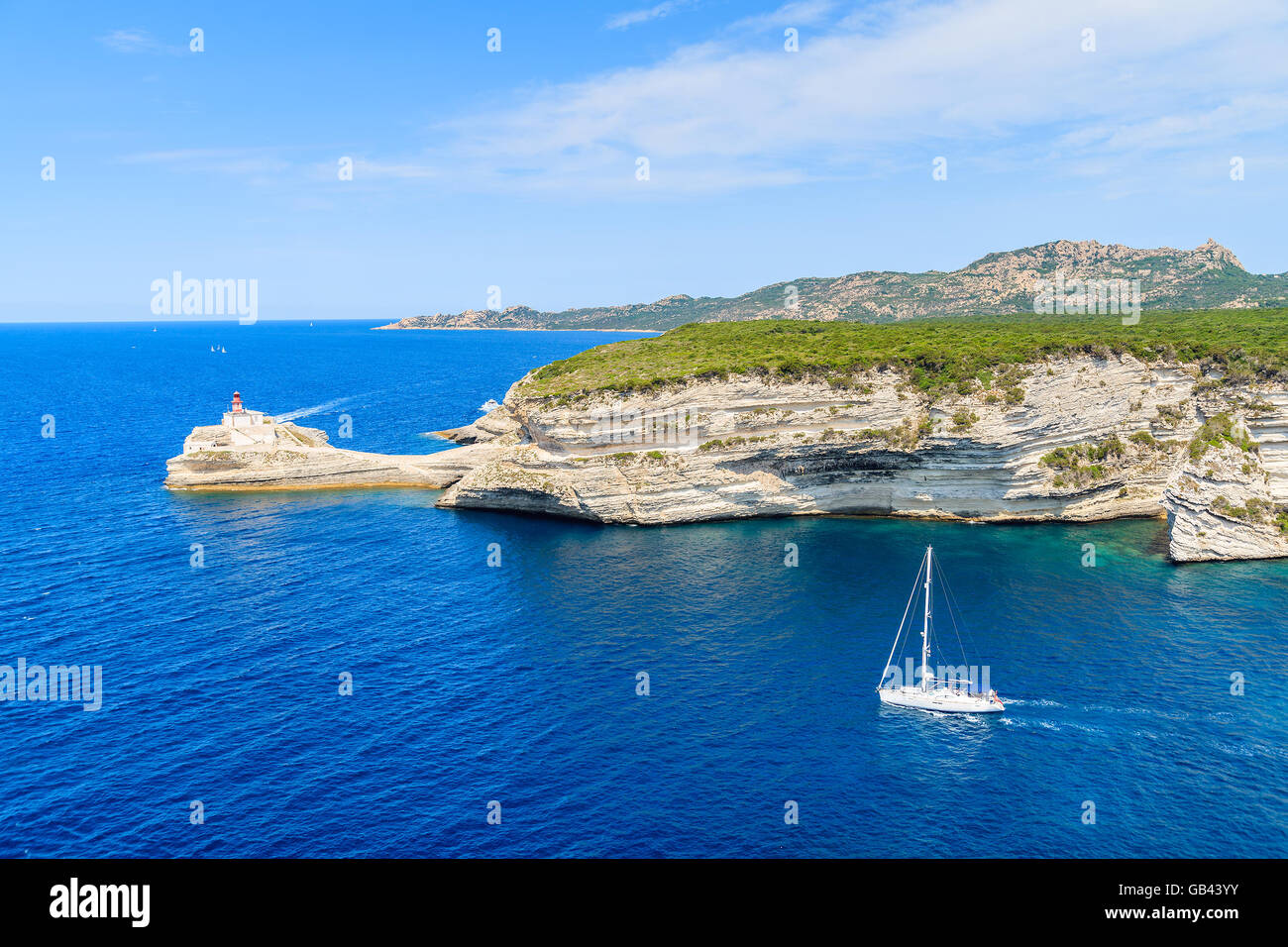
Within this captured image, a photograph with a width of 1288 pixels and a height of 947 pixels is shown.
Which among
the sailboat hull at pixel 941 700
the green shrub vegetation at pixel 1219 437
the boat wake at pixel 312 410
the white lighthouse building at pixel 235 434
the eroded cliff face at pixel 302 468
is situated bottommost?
the sailboat hull at pixel 941 700

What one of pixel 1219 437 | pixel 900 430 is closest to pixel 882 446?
pixel 900 430

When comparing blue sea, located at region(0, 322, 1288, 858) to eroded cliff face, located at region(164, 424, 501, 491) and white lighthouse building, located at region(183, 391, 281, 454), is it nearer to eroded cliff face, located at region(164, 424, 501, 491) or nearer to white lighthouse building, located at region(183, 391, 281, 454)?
eroded cliff face, located at region(164, 424, 501, 491)

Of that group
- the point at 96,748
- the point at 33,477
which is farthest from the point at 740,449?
the point at 33,477

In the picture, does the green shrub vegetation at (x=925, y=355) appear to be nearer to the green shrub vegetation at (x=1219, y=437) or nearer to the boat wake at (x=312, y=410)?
the green shrub vegetation at (x=1219, y=437)

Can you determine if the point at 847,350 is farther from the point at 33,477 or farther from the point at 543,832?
the point at 33,477

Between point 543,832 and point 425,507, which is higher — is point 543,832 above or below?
below

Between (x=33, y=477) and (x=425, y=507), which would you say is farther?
(x=33, y=477)

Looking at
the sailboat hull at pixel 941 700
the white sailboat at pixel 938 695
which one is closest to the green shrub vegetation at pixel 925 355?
the white sailboat at pixel 938 695
